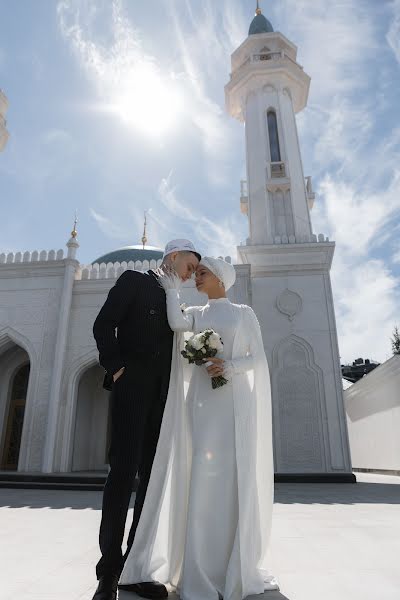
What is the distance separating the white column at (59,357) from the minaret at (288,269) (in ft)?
12.9

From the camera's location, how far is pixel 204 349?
6.24 ft

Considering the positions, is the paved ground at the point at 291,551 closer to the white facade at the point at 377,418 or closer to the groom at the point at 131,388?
the groom at the point at 131,388

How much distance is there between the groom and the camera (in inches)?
67.6

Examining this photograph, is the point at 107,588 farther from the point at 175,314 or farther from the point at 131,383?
the point at 175,314

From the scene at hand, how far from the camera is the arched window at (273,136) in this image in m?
11.1

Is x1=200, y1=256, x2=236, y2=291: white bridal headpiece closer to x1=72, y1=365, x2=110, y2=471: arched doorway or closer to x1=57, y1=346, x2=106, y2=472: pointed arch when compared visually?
x1=57, y1=346, x2=106, y2=472: pointed arch

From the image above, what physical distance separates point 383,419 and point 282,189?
6.49 metres

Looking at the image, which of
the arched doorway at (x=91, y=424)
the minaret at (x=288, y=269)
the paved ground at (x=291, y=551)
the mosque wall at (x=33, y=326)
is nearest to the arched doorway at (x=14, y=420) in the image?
the mosque wall at (x=33, y=326)

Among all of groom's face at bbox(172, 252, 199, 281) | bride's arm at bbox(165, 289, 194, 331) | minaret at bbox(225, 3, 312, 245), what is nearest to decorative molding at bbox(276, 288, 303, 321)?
minaret at bbox(225, 3, 312, 245)

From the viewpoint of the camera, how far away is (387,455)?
10391 mm

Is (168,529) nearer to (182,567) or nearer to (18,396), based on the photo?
(182,567)

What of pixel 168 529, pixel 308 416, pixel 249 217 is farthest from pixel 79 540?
pixel 249 217

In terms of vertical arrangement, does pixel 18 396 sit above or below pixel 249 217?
below

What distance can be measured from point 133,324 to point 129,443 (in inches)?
21.4
